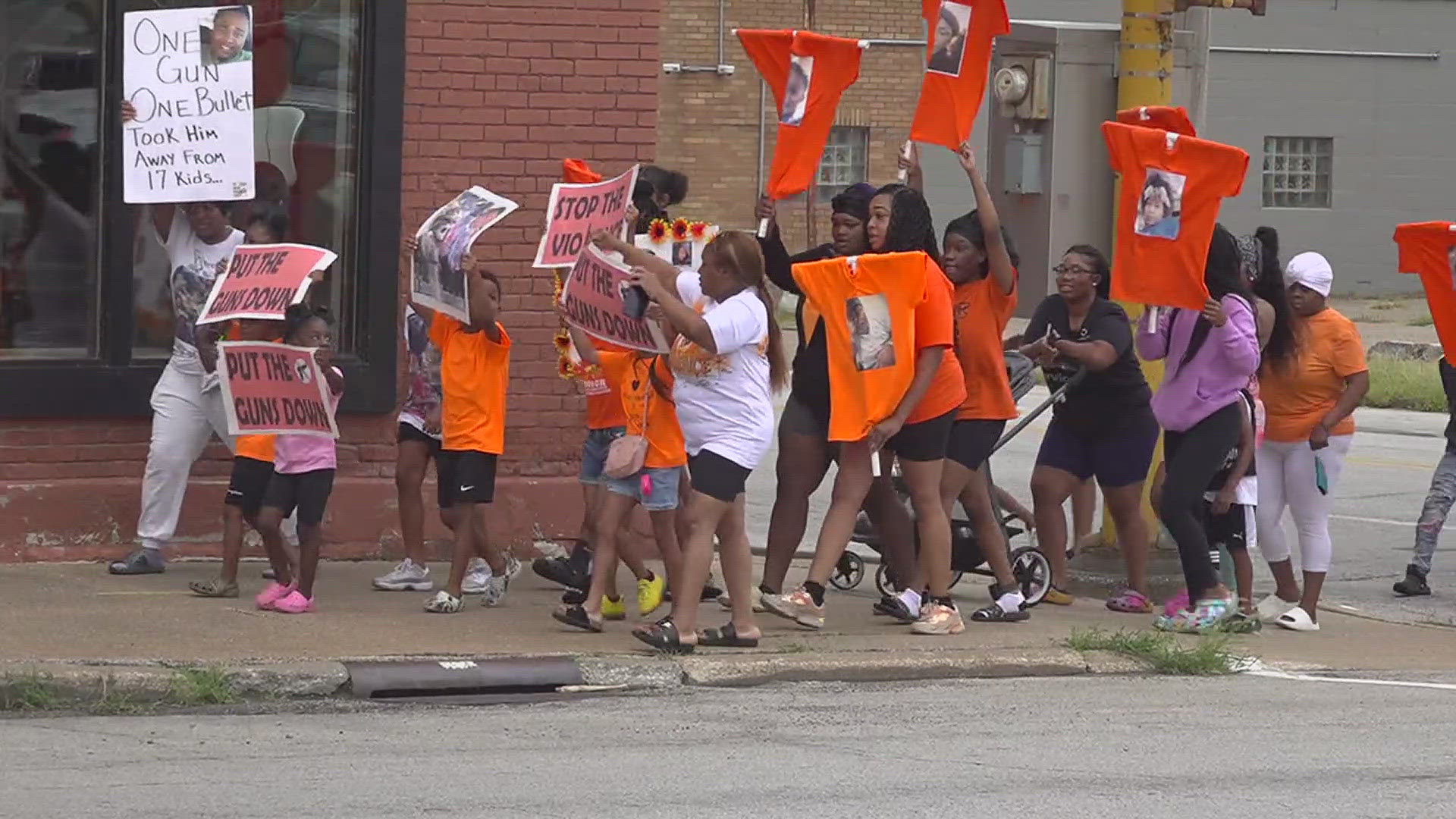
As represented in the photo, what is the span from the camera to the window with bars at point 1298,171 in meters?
32.9

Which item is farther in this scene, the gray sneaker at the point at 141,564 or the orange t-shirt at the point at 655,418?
the gray sneaker at the point at 141,564

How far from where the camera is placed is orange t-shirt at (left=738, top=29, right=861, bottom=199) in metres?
9.75

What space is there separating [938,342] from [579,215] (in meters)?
1.54

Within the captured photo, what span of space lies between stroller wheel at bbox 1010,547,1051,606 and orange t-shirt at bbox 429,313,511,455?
2520 millimetres

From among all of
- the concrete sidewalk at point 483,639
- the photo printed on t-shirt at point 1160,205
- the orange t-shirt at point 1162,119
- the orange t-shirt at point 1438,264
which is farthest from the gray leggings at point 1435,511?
the photo printed on t-shirt at point 1160,205

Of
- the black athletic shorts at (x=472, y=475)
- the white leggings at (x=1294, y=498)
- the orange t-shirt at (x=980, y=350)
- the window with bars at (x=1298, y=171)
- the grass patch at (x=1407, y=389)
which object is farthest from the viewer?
the window with bars at (x=1298, y=171)

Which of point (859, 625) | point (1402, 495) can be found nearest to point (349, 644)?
point (859, 625)

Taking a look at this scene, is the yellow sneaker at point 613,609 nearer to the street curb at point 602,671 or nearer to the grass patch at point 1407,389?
the street curb at point 602,671

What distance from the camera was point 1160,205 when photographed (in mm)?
9438

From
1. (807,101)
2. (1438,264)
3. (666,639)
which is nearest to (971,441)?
(807,101)

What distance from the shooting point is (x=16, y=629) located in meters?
8.41

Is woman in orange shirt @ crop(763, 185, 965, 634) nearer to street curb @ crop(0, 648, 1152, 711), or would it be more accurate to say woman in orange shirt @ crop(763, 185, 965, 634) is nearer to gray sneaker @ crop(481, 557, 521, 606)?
street curb @ crop(0, 648, 1152, 711)

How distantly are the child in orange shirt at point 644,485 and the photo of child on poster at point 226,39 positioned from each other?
214cm

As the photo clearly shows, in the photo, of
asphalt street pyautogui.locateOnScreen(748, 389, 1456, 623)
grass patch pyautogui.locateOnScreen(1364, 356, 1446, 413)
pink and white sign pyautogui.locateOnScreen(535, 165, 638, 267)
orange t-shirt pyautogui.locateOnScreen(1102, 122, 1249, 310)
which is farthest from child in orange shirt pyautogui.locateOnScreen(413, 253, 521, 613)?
grass patch pyautogui.locateOnScreen(1364, 356, 1446, 413)
